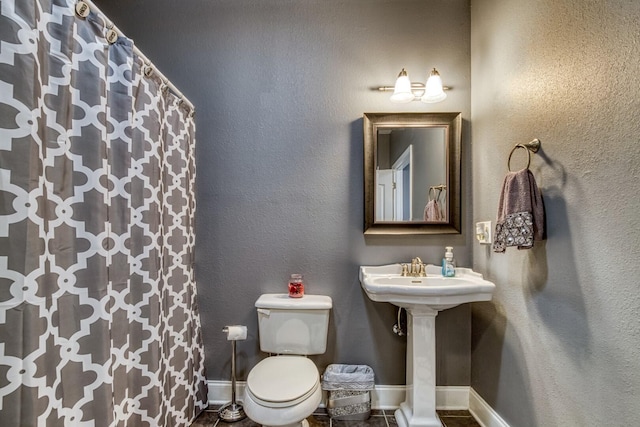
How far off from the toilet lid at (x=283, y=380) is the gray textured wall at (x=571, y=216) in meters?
0.97

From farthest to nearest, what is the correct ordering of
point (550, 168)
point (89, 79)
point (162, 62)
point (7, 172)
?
1. point (162, 62)
2. point (550, 168)
3. point (89, 79)
4. point (7, 172)

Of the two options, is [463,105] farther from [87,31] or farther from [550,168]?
[87,31]

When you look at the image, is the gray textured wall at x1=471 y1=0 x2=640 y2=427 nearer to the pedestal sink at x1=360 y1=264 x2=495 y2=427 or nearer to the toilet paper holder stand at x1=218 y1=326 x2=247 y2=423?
the pedestal sink at x1=360 y1=264 x2=495 y2=427

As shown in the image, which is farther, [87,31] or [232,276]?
[232,276]

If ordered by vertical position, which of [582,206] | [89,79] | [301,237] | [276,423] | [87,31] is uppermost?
[87,31]

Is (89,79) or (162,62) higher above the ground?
(162,62)

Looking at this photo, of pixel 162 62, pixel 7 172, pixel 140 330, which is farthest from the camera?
pixel 162 62

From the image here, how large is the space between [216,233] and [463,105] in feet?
5.84

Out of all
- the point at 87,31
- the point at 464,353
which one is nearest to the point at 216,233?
the point at 87,31

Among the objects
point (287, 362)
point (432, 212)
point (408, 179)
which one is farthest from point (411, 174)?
point (287, 362)

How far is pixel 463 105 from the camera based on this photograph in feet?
6.39

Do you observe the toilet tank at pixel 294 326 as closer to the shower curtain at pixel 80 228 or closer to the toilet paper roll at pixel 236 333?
the toilet paper roll at pixel 236 333

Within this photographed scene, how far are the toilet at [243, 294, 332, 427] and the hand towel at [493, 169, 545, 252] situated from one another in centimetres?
100

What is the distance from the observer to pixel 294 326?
176 cm
